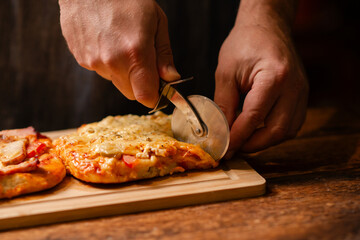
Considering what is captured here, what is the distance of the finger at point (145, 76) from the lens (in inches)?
63.1

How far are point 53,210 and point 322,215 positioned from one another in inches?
42.3

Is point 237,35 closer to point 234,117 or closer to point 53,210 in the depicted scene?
point 234,117

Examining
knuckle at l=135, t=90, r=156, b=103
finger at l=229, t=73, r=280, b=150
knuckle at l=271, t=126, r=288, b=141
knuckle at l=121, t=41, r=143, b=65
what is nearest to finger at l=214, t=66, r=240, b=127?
finger at l=229, t=73, r=280, b=150

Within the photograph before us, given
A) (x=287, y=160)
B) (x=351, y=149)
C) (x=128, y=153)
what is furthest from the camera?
(x=351, y=149)

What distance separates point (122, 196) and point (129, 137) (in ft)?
1.36

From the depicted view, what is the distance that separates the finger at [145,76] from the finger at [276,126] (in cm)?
65

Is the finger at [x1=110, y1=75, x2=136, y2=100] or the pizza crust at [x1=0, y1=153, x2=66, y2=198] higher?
the finger at [x1=110, y1=75, x2=136, y2=100]

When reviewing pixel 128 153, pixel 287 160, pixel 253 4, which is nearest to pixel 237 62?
pixel 253 4

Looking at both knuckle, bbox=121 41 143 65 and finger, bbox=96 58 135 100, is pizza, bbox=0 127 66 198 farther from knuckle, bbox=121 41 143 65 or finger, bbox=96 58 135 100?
knuckle, bbox=121 41 143 65

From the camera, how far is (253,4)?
2.17 m

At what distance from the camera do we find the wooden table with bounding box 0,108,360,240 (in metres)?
1.25

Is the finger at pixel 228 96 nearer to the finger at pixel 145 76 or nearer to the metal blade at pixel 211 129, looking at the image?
the metal blade at pixel 211 129

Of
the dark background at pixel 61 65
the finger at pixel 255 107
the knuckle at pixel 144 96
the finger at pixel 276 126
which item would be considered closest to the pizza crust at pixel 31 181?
the knuckle at pixel 144 96

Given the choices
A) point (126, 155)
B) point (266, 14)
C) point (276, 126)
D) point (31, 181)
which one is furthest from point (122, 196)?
point (266, 14)
